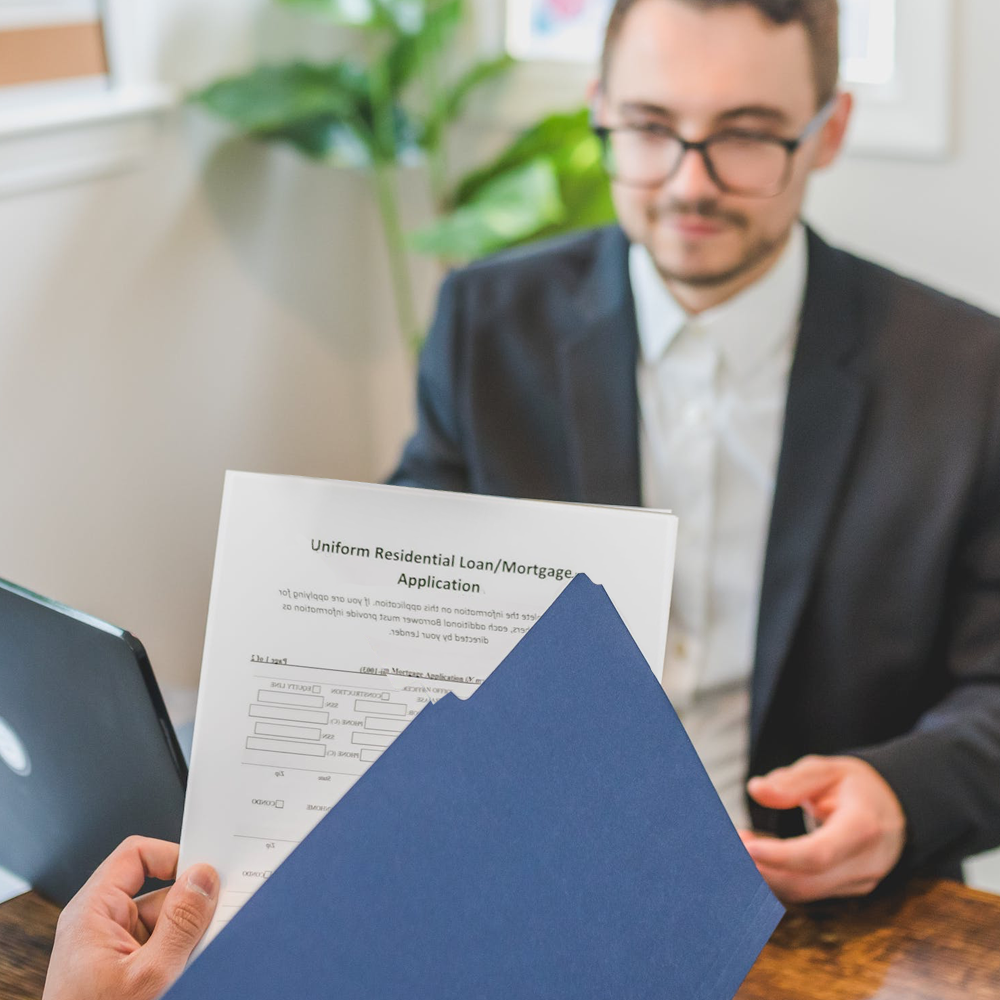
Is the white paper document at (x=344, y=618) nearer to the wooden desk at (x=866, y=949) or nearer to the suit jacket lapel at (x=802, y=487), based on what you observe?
the wooden desk at (x=866, y=949)

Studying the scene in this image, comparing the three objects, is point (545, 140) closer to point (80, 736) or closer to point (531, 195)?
point (531, 195)

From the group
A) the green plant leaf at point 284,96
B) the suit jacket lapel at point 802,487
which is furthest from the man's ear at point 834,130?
the green plant leaf at point 284,96

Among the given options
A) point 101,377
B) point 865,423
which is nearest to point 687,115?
point 865,423

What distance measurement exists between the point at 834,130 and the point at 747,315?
244 millimetres

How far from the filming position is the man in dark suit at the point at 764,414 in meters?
1.22

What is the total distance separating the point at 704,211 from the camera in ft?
4.10

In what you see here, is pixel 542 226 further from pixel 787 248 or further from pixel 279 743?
pixel 279 743

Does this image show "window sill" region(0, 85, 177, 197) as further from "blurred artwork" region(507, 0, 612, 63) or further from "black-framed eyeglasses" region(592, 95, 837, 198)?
"black-framed eyeglasses" region(592, 95, 837, 198)

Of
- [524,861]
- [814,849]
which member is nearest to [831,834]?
[814,849]

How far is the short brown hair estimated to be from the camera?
1.20 metres

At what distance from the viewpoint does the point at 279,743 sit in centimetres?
65

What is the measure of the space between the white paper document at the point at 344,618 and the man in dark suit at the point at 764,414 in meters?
0.64

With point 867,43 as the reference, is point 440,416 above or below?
below

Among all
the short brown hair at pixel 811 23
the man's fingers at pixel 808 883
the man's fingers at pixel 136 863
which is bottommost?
the man's fingers at pixel 808 883
